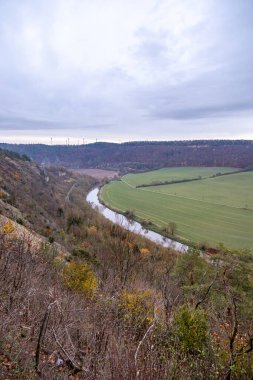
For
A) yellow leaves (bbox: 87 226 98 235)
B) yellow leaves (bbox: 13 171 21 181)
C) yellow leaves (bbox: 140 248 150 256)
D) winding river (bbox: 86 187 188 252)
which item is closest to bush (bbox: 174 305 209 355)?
yellow leaves (bbox: 140 248 150 256)

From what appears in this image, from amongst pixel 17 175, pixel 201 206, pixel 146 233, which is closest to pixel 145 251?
pixel 146 233

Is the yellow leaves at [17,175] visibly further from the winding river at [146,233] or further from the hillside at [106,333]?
the hillside at [106,333]

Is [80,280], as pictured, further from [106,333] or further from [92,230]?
[92,230]

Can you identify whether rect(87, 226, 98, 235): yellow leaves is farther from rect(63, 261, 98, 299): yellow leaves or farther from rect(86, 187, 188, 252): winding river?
rect(63, 261, 98, 299): yellow leaves

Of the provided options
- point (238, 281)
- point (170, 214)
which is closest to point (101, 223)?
point (170, 214)

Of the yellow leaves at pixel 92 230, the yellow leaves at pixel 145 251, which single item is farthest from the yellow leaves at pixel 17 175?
the yellow leaves at pixel 145 251

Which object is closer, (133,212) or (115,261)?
(115,261)

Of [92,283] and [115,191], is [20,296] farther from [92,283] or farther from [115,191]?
[115,191]
